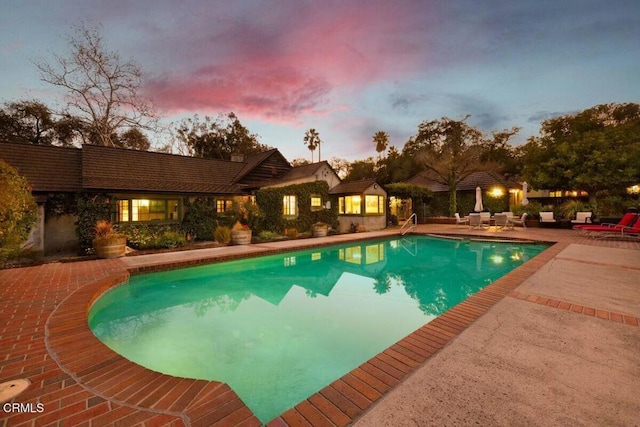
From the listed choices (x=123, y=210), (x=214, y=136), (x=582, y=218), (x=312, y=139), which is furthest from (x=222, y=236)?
(x=312, y=139)

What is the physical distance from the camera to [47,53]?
1727cm

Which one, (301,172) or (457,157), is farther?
(457,157)

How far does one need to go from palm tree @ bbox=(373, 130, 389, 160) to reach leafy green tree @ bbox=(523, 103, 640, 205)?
28364mm

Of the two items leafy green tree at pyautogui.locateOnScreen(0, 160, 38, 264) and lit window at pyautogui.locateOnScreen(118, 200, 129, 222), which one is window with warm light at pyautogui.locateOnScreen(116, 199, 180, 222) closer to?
lit window at pyautogui.locateOnScreen(118, 200, 129, 222)

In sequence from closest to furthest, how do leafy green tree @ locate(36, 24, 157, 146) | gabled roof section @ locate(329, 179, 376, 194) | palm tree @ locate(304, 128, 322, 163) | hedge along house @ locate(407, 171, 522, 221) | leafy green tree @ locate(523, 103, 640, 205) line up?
leafy green tree @ locate(523, 103, 640, 205) < leafy green tree @ locate(36, 24, 157, 146) < gabled roof section @ locate(329, 179, 376, 194) < hedge along house @ locate(407, 171, 522, 221) < palm tree @ locate(304, 128, 322, 163)

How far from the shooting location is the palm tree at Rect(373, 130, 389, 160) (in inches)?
1911

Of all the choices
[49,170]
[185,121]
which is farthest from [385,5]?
[185,121]

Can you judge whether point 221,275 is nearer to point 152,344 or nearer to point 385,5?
point 152,344

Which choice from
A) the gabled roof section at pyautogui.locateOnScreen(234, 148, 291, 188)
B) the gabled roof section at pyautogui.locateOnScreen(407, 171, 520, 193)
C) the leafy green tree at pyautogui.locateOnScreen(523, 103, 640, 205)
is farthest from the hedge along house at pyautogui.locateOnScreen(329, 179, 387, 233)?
the leafy green tree at pyautogui.locateOnScreen(523, 103, 640, 205)

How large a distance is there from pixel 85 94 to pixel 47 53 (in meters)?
3.38

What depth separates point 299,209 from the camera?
16.8m

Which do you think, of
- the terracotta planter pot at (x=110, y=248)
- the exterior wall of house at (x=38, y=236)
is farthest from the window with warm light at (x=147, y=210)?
the terracotta planter pot at (x=110, y=248)

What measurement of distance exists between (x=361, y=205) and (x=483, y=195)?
14867mm

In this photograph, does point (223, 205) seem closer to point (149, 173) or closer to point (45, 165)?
point (149, 173)
